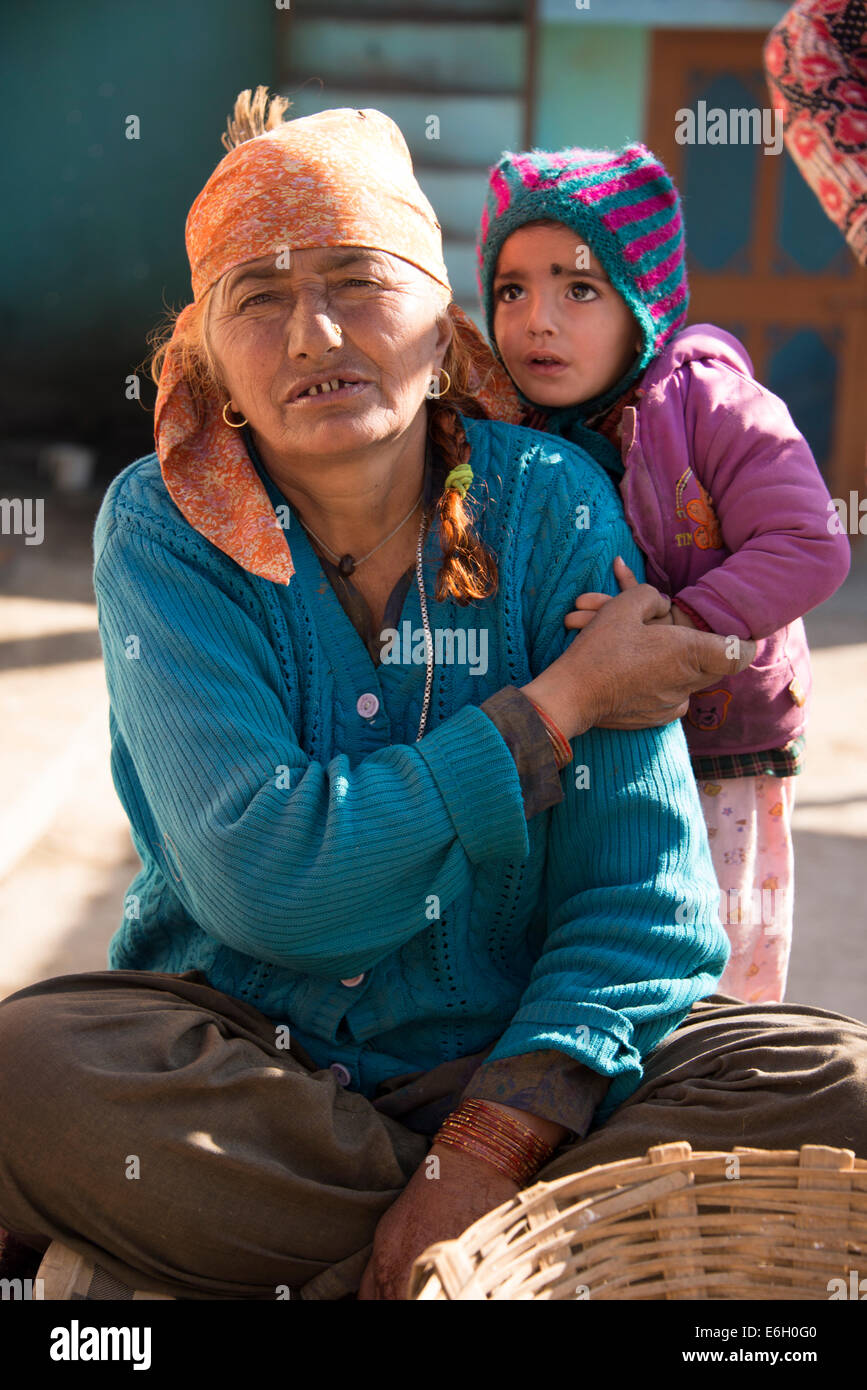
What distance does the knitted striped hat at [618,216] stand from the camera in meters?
2.25

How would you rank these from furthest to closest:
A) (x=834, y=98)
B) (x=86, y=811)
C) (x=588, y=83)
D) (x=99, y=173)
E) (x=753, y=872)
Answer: (x=99, y=173), (x=588, y=83), (x=86, y=811), (x=834, y=98), (x=753, y=872)

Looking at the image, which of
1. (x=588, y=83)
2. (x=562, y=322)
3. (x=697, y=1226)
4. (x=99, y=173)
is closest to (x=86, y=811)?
(x=562, y=322)

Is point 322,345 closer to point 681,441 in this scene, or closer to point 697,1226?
point 681,441

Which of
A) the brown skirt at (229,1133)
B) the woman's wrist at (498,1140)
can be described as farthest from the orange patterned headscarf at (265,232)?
the woman's wrist at (498,1140)

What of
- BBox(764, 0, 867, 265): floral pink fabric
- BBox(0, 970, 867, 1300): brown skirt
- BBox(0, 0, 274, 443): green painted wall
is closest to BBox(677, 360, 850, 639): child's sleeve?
BBox(0, 970, 867, 1300): brown skirt

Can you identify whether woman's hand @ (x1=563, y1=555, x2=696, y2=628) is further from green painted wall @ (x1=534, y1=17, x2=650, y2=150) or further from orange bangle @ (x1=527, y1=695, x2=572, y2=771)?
green painted wall @ (x1=534, y1=17, x2=650, y2=150)

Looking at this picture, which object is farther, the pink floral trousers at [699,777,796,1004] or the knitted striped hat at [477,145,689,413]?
the pink floral trousers at [699,777,796,1004]

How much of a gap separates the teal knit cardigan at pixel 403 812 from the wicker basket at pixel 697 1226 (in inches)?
8.1

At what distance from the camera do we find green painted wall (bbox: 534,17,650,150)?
8.05 meters

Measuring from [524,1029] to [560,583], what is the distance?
66 cm

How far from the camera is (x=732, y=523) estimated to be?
2168 millimetres

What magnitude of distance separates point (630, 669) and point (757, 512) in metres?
0.38

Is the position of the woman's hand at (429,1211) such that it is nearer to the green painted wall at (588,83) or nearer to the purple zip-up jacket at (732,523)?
the purple zip-up jacket at (732,523)
